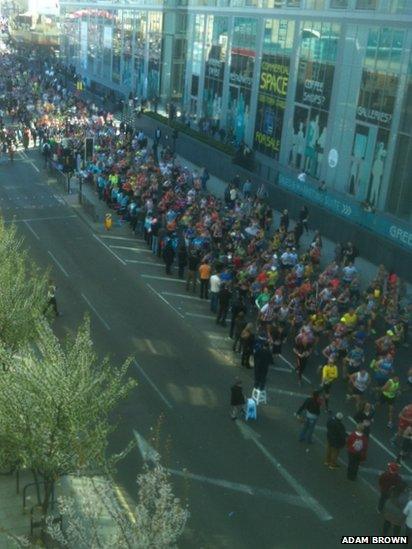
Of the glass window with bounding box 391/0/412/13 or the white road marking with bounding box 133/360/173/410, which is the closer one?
the white road marking with bounding box 133/360/173/410

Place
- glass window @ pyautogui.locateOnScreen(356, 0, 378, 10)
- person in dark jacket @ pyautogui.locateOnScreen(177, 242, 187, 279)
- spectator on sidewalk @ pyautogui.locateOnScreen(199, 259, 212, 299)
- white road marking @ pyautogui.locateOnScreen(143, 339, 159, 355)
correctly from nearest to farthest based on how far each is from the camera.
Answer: white road marking @ pyautogui.locateOnScreen(143, 339, 159, 355) → spectator on sidewalk @ pyautogui.locateOnScreen(199, 259, 212, 299) → person in dark jacket @ pyautogui.locateOnScreen(177, 242, 187, 279) → glass window @ pyautogui.locateOnScreen(356, 0, 378, 10)

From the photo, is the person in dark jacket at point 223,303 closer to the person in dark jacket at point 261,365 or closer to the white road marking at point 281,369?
the white road marking at point 281,369

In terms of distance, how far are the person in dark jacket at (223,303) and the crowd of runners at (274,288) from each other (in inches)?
1.3

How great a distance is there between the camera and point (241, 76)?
45.0 metres

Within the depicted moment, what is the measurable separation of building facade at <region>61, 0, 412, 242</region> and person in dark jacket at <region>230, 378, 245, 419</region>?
12.6 meters

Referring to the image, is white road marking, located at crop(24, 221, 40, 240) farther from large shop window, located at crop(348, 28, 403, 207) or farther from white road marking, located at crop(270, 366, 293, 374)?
large shop window, located at crop(348, 28, 403, 207)

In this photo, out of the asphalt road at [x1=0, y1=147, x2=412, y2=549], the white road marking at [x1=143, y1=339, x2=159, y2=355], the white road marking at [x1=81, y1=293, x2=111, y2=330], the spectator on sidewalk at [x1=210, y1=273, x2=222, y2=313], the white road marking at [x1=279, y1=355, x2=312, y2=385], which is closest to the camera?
the asphalt road at [x1=0, y1=147, x2=412, y2=549]

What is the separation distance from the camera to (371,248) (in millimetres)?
25953

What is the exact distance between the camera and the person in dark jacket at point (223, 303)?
19.5m

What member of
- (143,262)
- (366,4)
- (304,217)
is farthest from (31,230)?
(366,4)

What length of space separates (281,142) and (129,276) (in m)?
19.9

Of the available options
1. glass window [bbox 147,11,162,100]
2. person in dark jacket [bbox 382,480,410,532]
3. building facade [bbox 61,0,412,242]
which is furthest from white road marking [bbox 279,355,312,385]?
glass window [bbox 147,11,162,100]

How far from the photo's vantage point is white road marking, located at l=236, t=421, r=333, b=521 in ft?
39.6

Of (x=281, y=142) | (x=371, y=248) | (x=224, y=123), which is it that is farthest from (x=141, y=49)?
(x=371, y=248)
